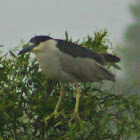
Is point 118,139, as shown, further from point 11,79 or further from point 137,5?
point 137,5

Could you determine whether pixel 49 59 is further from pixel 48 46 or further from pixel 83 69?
pixel 83 69

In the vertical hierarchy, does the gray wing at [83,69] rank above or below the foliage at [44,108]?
above

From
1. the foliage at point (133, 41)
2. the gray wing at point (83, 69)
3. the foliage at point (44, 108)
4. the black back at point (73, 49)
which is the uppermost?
the foliage at point (133, 41)

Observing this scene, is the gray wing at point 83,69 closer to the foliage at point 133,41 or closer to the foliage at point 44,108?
the foliage at point 44,108

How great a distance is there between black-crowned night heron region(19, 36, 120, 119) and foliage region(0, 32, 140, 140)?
90mm

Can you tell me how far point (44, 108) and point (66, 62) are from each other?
33 cm

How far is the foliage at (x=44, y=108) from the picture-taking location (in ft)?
8.46

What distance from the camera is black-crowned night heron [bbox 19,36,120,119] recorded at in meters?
2.54

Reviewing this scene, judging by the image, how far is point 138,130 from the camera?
2.68m

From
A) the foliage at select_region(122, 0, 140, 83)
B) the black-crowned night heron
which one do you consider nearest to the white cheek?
the black-crowned night heron

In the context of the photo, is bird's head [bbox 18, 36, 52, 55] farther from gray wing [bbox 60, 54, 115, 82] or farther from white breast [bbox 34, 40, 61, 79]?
gray wing [bbox 60, 54, 115, 82]

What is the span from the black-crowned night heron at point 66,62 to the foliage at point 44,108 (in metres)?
0.09

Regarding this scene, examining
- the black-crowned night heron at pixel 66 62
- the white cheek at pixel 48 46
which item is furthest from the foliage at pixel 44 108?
the white cheek at pixel 48 46

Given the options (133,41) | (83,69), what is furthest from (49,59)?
(133,41)
